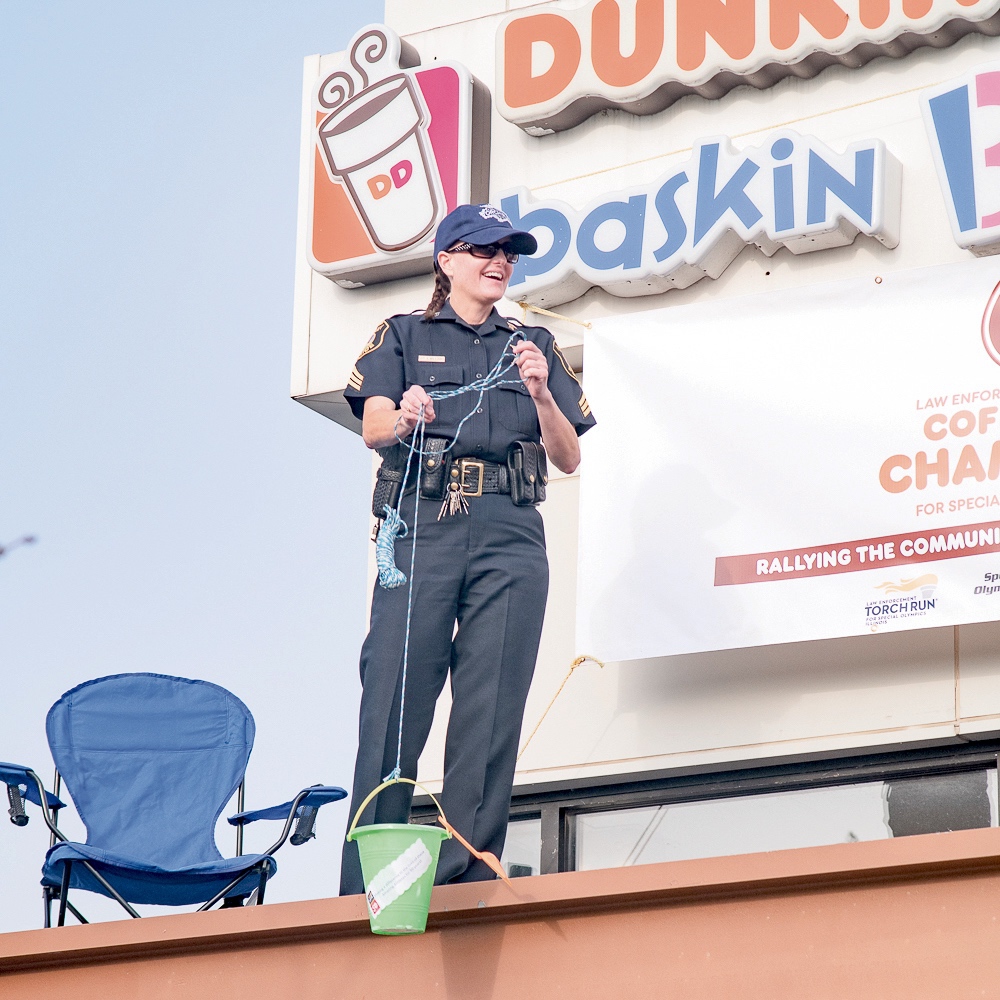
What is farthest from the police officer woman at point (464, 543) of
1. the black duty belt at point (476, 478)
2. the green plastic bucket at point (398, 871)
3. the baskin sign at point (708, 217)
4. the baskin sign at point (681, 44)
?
the baskin sign at point (681, 44)

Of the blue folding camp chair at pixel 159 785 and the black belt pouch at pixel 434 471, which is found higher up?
the black belt pouch at pixel 434 471

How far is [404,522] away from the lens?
4.34 metres

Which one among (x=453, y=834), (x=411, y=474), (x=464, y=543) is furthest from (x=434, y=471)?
(x=453, y=834)

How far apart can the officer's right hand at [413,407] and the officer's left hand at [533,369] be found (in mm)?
234

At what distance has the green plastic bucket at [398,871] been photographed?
11.8ft

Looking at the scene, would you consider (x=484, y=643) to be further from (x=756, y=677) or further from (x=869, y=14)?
(x=869, y=14)

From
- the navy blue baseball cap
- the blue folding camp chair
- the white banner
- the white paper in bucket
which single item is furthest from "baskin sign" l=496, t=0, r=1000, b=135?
the white paper in bucket

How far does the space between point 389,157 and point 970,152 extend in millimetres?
2161

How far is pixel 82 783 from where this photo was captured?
5.04 meters

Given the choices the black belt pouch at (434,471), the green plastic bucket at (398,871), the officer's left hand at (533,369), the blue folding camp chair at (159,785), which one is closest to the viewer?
the green plastic bucket at (398,871)

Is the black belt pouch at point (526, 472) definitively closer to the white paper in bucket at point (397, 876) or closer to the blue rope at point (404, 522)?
the blue rope at point (404, 522)

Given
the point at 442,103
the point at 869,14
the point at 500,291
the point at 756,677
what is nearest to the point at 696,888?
the point at 500,291

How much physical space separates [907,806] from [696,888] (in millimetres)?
1918

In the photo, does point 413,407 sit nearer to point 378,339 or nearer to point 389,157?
point 378,339
